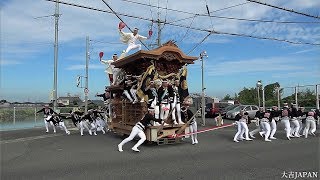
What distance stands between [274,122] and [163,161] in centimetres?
735

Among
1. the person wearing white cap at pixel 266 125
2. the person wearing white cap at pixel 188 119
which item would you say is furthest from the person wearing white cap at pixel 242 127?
the person wearing white cap at pixel 188 119

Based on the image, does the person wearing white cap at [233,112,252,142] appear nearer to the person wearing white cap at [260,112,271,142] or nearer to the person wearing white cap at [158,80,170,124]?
the person wearing white cap at [260,112,271,142]

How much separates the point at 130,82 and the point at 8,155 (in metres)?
5.89

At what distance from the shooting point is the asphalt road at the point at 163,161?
820cm

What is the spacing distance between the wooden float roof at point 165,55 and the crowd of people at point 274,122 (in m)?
3.62

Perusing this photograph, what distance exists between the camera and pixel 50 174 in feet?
27.3

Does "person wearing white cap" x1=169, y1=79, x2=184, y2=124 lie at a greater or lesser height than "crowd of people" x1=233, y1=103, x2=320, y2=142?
greater

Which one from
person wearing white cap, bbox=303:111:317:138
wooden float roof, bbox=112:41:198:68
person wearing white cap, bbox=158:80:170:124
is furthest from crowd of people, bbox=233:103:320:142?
wooden float roof, bbox=112:41:198:68

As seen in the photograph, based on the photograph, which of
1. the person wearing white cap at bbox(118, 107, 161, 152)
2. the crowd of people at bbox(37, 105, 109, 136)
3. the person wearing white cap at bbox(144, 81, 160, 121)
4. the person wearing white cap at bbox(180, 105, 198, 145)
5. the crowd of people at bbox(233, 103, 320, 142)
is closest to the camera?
the person wearing white cap at bbox(118, 107, 161, 152)

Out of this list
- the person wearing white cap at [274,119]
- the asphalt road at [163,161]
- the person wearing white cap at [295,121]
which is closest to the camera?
the asphalt road at [163,161]

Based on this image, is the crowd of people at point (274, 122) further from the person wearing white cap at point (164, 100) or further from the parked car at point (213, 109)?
the parked car at point (213, 109)

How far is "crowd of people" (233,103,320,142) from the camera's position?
14.7m

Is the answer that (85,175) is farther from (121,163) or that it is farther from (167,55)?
(167,55)

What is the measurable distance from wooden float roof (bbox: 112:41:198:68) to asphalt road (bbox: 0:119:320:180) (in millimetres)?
3509
